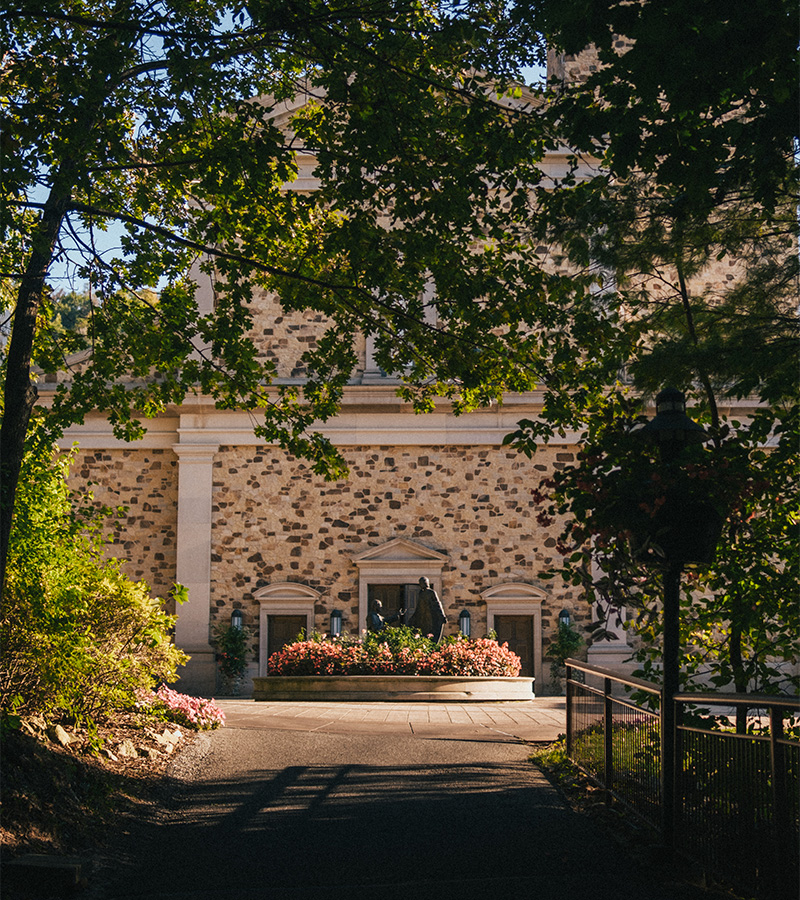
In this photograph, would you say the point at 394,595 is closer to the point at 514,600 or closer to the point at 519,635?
the point at 514,600

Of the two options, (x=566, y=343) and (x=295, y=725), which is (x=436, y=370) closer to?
(x=566, y=343)

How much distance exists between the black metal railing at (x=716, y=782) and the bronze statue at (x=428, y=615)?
375 inches

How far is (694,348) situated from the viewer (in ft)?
22.6

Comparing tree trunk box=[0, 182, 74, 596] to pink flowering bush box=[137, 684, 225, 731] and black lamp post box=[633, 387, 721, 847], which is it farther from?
pink flowering bush box=[137, 684, 225, 731]

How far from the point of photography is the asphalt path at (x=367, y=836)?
5.06 meters

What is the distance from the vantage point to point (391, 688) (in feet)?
49.5

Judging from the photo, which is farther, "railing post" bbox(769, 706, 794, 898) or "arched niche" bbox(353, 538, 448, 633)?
"arched niche" bbox(353, 538, 448, 633)

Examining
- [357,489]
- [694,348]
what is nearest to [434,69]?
[694,348]

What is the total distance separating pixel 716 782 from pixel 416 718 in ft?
25.5

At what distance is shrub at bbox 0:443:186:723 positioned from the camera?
732cm

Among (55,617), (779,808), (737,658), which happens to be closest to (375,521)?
(55,617)

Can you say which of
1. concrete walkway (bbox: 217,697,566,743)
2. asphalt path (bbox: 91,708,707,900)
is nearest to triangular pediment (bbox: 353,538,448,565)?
concrete walkway (bbox: 217,697,566,743)

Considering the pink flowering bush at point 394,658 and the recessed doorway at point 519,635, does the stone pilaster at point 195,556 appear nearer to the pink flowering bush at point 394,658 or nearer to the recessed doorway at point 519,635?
the pink flowering bush at point 394,658

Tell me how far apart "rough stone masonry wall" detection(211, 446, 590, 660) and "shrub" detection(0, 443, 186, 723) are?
37.5ft
